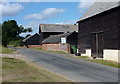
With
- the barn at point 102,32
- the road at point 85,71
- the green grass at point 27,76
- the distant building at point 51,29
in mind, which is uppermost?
the distant building at point 51,29

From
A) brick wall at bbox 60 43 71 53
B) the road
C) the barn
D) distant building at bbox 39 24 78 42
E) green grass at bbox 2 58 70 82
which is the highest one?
distant building at bbox 39 24 78 42

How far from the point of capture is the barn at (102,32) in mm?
21312

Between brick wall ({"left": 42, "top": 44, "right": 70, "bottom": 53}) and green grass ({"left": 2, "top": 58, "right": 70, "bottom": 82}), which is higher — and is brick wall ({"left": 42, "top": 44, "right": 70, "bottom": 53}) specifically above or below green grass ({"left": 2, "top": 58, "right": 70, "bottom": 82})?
above

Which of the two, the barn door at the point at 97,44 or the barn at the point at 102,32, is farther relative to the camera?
the barn door at the point at 97,44

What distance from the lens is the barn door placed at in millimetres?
24589

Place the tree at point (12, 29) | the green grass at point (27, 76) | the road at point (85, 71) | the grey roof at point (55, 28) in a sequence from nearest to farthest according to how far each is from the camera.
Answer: the green grass at point (27, 76) < the road at point (85, 71) < the grey roof at point (55, 28) < the tree at point (12, 29)

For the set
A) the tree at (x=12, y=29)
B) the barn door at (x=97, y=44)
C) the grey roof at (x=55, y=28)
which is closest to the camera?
the barn door at (x=97, y=44)

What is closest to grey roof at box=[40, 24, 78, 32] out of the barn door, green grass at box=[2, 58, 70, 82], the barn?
the barn

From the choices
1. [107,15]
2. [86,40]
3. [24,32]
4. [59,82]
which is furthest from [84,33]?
[24,32]

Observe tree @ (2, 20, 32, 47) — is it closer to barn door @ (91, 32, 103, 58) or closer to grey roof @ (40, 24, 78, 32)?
grey roof @ (40, 24, 78, 32)

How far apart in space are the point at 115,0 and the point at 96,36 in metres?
5.66

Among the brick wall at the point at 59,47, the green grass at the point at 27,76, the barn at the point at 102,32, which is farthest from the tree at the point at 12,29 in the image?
the green grass at the point at 27,76

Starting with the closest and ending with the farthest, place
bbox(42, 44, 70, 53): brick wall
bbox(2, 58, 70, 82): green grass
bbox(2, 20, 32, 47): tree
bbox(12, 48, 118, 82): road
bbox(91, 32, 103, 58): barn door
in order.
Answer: bbox(2, 58, 70, 82): green grass
bbox(12, 48, 118, 82): road
bbox(91, 32, 103, 58): barn door
bbox(42, 44, 70, 53): brick wall
bbox(2, 20, 32, 47): tree

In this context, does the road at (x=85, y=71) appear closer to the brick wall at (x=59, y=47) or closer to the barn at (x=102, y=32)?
the barn at (x=102, y=32)
